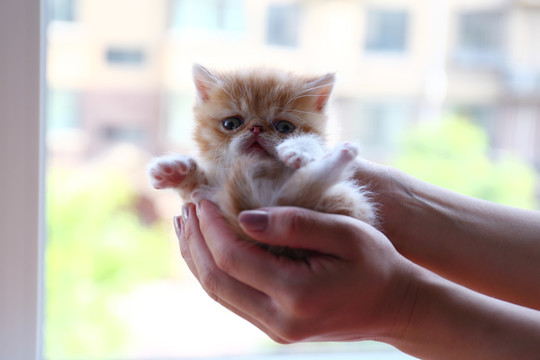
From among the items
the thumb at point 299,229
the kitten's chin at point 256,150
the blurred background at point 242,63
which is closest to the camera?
the thumb at point 299,229

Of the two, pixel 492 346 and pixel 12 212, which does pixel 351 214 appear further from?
pixel 12 212

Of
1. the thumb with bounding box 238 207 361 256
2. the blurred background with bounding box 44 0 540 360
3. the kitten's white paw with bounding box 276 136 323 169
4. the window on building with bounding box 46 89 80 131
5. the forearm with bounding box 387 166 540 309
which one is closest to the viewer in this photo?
the thumb with bounding box 238 207 361 256

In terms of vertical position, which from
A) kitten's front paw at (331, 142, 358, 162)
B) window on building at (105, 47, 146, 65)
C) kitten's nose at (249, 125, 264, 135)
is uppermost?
window on building at (105, 47, 146, 65)

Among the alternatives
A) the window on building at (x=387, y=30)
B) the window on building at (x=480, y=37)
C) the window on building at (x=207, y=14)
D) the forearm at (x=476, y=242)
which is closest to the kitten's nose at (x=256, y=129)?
the forearm at (x=476, y=242)

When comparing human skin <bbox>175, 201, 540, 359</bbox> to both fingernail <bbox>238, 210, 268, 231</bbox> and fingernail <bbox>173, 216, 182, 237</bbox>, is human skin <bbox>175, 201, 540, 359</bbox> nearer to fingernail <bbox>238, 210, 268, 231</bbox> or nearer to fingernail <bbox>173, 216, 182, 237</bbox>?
fingernail <bbox>238, 210, 268, 231</bbox>

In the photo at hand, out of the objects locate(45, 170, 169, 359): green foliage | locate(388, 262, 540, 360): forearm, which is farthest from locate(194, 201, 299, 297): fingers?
locate(45, 170, 169, 359): green foliage

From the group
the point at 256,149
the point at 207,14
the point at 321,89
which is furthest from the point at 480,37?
the point at 256,149

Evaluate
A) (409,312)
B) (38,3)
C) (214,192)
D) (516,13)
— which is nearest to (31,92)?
(38,3)

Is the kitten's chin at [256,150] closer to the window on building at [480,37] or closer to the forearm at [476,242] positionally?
the forearm at [476,242]
